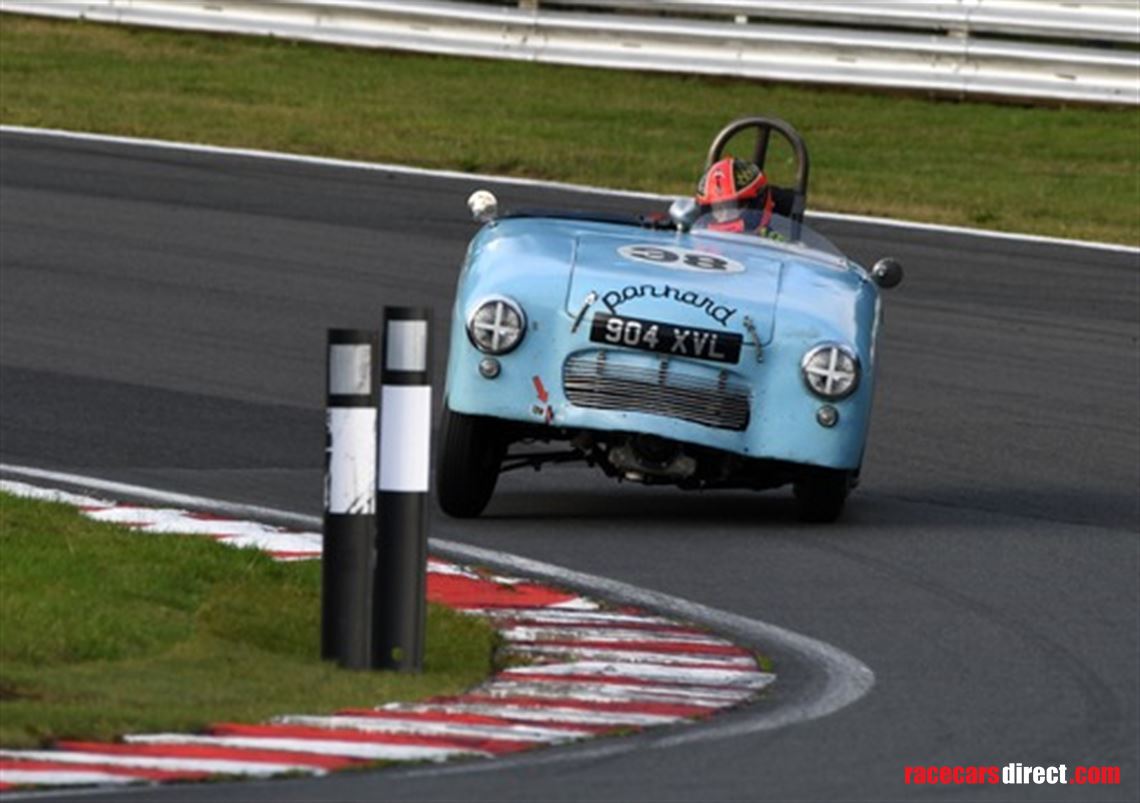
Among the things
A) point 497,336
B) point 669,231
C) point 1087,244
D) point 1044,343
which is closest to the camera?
point 497,336

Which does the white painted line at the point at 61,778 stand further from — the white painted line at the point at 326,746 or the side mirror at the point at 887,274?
the side mirror at the point at 887,274

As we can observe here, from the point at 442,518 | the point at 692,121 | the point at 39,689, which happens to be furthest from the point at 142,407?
the point at 692,121

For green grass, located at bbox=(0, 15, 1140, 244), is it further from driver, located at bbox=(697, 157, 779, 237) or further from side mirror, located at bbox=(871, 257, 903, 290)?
side mirror, located at bbox=(871, 257, 903, 290)

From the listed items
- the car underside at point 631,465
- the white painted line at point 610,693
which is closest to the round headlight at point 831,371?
the car underside at point 631,465

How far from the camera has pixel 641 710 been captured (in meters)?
8.17

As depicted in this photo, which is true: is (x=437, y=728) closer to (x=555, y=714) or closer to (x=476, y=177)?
(x=555, y=714)

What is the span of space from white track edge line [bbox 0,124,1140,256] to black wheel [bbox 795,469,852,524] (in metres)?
8.63

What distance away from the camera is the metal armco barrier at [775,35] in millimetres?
24578

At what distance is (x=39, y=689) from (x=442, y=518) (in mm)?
3765

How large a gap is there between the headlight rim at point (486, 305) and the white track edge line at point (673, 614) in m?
0.70

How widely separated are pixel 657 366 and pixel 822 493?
Answer: 915 mm

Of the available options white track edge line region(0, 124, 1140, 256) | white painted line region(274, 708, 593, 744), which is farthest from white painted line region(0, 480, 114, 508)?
white track edge line region(0, 124, 1140, 256)

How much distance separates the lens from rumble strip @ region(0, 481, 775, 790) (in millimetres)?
7207

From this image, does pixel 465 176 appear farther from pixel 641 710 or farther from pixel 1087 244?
pixel 641 710
